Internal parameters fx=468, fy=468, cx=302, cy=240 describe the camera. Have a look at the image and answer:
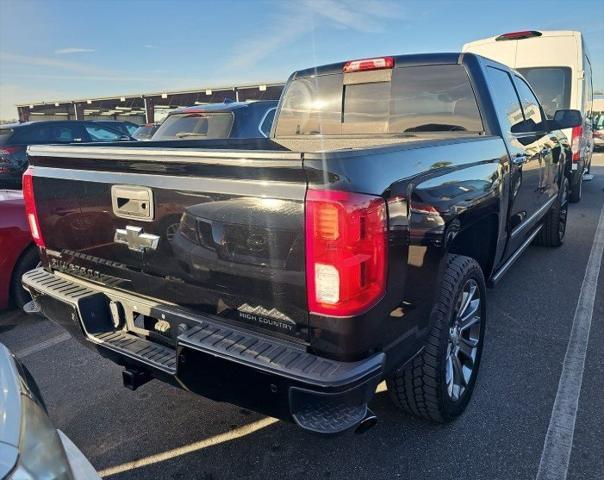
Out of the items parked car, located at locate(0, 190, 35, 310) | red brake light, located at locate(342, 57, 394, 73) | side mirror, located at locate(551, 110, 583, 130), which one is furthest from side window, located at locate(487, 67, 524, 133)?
parked car, located at locate(0, 190, 35, 310)

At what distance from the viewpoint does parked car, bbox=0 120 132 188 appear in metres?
8.73

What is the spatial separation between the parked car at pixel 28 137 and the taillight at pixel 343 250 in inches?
289

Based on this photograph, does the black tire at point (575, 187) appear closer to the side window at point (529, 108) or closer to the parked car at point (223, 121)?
the side window at point (529, 108)

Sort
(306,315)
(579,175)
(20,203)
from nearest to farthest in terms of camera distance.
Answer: (306,315)
(20,203)
(579,175)

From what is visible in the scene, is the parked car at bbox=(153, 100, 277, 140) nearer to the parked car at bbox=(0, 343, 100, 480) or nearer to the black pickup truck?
the black pickup truck

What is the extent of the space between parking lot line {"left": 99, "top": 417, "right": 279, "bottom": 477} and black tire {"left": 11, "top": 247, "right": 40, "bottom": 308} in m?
2.39

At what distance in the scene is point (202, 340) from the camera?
193 cm

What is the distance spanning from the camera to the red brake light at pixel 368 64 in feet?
11.8

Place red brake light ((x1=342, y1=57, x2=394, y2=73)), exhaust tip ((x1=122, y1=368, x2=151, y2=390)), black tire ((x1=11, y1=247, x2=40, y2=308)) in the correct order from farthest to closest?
black tire ((x1=11, y1=247, x2=40, y2=308))
red brake light ((x1=342, y1=57, x2=394, y2=73))
exhaust tip ((x1=122, y1=368, x2=151, y2=390))

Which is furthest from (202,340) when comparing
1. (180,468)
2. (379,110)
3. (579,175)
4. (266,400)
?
(579,175)

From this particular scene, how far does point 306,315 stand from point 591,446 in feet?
5.75

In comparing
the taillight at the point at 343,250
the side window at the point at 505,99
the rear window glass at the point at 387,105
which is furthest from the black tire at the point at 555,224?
the taillight at the point at 343,250

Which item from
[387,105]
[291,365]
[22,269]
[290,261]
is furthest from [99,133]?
[291,365]

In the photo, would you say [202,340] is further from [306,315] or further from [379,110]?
[379,110]
